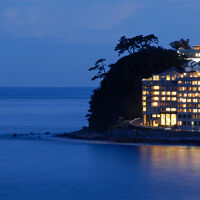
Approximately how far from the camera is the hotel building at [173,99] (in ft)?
248

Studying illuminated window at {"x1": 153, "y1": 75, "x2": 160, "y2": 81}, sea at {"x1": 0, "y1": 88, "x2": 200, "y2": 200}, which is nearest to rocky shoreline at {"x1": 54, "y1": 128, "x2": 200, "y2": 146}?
sea at {"x1": 0, "y1": 88, "x2": 200, "y2": 200}

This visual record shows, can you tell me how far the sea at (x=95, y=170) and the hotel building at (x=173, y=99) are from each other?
547 centimetres

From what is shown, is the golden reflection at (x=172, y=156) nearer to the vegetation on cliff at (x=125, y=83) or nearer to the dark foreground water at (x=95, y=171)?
the dark foreground water at (x=95, y=171)

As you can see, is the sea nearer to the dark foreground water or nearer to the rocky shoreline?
the dark foreground water

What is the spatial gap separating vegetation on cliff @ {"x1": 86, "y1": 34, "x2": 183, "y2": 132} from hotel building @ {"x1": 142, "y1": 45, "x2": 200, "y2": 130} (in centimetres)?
489

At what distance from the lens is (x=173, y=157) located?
221 ft

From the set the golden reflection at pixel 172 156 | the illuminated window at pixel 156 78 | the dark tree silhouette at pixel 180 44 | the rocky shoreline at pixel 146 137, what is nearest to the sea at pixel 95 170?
the golden reflection at pixel 172 156

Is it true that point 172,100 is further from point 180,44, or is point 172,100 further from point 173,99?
point 180,44

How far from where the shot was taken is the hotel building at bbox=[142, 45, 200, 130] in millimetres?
75562

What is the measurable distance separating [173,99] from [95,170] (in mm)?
19767

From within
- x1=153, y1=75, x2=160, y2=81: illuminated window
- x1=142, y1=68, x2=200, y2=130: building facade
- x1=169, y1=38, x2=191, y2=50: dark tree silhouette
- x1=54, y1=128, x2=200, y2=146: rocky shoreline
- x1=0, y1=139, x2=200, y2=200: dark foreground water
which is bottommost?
x1=0, y1=139, x2=200, y2=200: dark foreground water

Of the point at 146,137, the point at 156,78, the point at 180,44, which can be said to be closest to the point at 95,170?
the point at 146,137

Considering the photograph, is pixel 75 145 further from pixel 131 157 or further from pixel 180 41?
pixel 180 41

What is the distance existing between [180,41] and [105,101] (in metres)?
32.5
